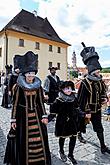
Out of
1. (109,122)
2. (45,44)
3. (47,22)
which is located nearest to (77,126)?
(109,122)

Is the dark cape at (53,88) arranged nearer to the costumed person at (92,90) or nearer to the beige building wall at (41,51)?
the costumed person at (92,90)

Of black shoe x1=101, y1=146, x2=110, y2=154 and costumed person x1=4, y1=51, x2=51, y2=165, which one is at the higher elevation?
costumed person x1=4, y1=51, x2=51, y2=165

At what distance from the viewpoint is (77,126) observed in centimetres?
475

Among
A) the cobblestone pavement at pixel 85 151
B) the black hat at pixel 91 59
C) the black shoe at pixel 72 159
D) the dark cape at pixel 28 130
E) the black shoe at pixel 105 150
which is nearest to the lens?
the dark cape at pixel 28 130

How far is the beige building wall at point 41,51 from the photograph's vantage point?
2927 centimetres

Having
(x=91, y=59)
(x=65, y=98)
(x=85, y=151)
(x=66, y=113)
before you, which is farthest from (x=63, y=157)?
(x=91, y=59)

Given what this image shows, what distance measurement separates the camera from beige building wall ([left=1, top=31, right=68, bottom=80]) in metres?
29.3

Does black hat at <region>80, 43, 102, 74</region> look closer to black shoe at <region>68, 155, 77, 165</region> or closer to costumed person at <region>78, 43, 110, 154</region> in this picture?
costumed person at <region>78, 43, 110, 154</region>

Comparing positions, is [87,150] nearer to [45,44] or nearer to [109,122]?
[109,122]

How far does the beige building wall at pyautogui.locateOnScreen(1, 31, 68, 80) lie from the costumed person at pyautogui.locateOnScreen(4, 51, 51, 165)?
25414mm

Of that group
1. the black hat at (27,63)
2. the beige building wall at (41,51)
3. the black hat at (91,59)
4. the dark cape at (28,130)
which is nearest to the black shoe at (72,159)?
the dark cape at (28,130)

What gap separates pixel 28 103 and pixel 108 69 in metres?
14.5

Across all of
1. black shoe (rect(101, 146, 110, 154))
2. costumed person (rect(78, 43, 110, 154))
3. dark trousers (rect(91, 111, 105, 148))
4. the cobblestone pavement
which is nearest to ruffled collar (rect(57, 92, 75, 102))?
costumed person (rect(78, 43, 110, 154))

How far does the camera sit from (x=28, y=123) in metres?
3.97
